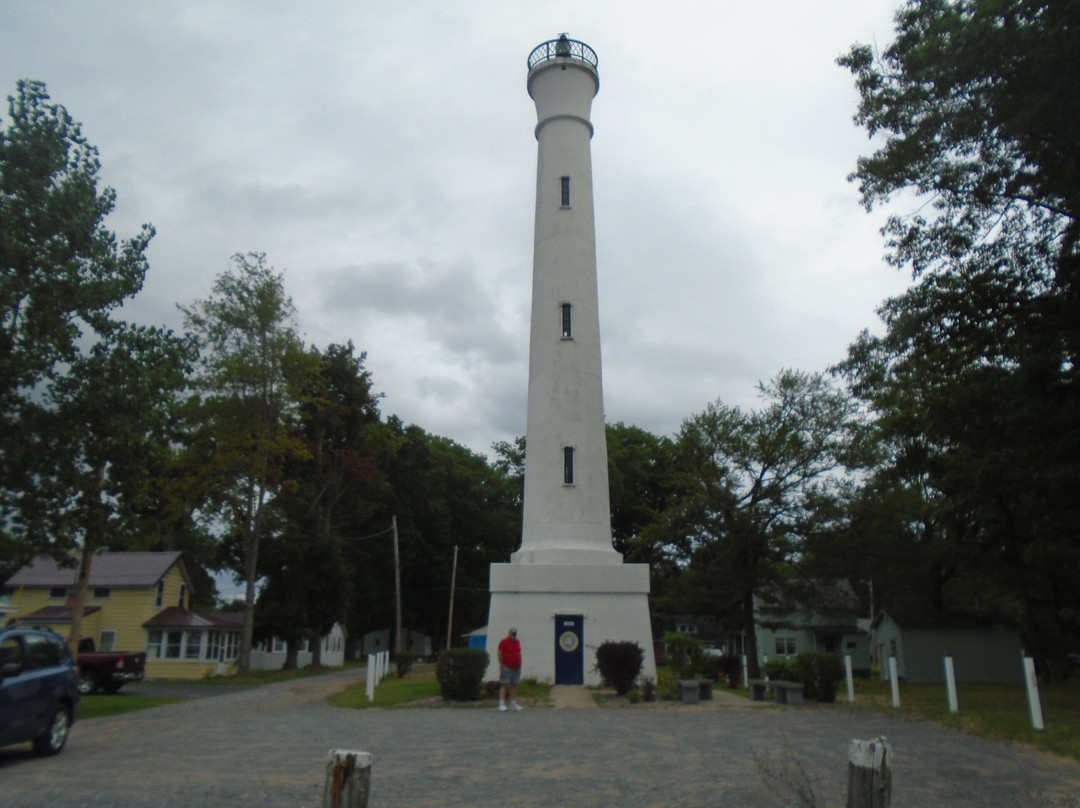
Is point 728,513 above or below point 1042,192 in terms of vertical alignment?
below

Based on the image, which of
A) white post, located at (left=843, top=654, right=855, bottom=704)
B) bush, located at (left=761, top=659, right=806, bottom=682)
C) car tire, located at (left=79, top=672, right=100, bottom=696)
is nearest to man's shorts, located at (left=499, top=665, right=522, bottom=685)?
bush, located at (left=761, top=659, right=806, bottom=682)

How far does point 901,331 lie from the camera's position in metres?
17.9

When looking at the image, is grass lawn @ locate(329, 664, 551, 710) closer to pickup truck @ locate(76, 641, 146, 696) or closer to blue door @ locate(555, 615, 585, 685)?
blue door @ locate(555, 615, 585, 685)

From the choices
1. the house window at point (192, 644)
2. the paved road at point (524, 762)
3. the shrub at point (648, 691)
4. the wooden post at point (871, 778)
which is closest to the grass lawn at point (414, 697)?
the shrub at point (648, 691)

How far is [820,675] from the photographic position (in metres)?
18.8

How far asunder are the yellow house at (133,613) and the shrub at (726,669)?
23.2m

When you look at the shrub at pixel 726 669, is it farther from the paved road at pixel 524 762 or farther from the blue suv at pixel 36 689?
the blue suv at pixel 36 689

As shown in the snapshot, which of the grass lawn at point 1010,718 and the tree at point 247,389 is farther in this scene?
the tree at point 247,389

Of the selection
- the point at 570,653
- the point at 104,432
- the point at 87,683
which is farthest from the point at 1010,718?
the point at 87,683

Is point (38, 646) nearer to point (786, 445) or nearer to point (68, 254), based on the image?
point (68, 254)

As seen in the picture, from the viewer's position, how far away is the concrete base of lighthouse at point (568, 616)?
72.3 ft

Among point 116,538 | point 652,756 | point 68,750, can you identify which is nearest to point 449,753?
point 652,756

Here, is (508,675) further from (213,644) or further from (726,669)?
(213,644)

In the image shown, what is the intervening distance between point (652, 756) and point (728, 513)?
21.5m
